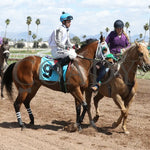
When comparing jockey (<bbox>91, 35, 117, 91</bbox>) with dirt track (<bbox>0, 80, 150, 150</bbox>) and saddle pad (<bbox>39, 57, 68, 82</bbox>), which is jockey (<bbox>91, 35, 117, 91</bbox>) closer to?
saddle pad (<bbox>39, 57, 68, 82</bbox>)

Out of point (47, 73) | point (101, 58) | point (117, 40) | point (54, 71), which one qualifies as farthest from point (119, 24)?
point (47, 73)

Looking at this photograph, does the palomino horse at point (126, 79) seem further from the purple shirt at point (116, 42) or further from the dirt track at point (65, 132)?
the purple shirt at point (116, 42)

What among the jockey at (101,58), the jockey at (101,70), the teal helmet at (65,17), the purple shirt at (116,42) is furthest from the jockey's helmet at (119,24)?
the teal helmet at (65,17)

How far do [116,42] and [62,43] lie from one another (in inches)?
72.6

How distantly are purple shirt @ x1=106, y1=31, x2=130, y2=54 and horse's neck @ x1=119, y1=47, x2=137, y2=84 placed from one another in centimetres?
115

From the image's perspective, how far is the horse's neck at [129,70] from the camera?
21.9 feet

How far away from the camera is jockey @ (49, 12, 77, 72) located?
22.4ft

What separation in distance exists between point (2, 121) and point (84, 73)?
9.65ft

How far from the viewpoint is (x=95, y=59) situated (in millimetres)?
7098

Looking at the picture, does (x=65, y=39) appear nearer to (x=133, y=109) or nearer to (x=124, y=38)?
(x=124, y=38)

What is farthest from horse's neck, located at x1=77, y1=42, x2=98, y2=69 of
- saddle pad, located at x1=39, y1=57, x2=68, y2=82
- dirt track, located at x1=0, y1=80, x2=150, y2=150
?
dirt track, located at x1=0, y1=80, x2=150, y2=150

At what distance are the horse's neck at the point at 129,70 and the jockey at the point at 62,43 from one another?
1298 mm

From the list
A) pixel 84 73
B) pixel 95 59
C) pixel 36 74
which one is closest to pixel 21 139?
pixel 36 74

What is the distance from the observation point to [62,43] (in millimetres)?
6867
